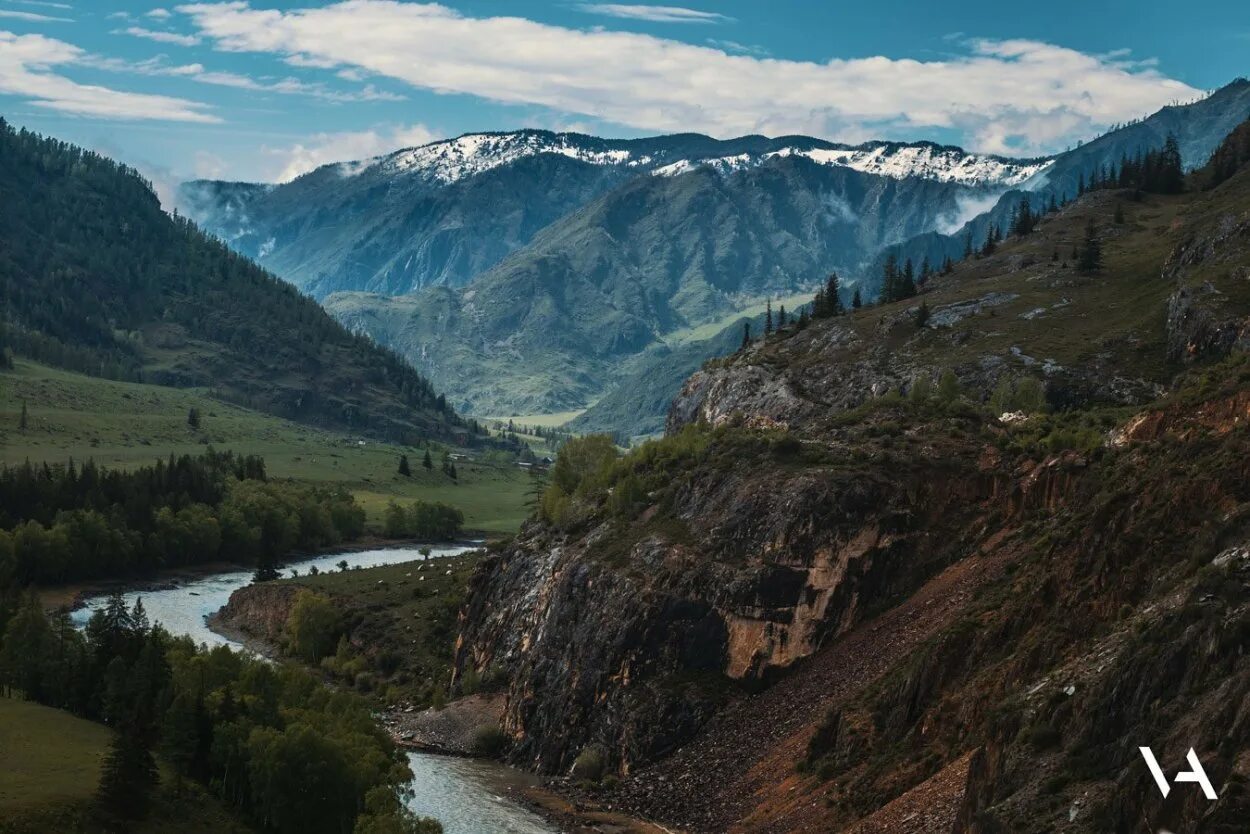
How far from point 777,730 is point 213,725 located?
3893 cm

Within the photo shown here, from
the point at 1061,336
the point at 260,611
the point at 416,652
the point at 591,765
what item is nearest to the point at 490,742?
the point at 591,765

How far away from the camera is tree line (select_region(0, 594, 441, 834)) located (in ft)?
287

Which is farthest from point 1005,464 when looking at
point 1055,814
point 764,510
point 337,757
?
point 1055,814

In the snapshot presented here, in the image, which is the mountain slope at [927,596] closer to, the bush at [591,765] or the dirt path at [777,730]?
the dirt path at [777,730]

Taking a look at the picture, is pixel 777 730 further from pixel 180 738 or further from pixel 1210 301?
pixel 1210 301

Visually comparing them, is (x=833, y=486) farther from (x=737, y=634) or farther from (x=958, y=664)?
(x=958, y=664)

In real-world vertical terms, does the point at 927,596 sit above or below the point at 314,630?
above

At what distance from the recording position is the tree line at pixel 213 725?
87375 millimetres

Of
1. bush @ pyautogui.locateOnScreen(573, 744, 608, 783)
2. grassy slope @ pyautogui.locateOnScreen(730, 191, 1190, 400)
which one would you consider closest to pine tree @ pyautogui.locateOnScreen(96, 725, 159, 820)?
bush @ pyautogui.locateOnScreen(573, 744, 608, 783)

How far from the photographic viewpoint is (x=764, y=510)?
117062 mm

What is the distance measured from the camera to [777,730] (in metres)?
99.2

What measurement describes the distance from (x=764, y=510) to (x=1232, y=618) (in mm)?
66156

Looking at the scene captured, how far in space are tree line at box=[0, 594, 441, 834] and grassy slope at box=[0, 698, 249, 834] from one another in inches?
55.4

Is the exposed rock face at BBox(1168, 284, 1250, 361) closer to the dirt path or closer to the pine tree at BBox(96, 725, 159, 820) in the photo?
the dirt path
